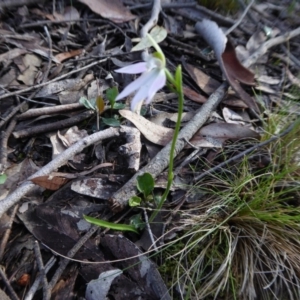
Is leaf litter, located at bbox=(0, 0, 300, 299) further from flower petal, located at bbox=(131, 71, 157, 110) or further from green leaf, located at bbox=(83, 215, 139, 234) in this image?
flower petal, located at bbox=(131, 71, 157, 110)

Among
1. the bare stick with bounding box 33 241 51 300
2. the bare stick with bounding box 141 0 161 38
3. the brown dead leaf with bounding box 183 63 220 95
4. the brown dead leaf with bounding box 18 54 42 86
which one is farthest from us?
the bare stick with bounding box 141 0 161 38

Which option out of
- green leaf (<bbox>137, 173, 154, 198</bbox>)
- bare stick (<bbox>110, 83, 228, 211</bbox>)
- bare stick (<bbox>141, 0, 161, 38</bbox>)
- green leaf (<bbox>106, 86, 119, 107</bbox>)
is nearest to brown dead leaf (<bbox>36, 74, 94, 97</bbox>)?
green leaf (<bbox>106, 86, 119, 107</bbox>)

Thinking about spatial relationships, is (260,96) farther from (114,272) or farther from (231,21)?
(114,272)

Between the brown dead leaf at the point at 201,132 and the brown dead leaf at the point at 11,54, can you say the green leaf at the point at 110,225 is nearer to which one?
the brown dead leaf at the point at 201,132

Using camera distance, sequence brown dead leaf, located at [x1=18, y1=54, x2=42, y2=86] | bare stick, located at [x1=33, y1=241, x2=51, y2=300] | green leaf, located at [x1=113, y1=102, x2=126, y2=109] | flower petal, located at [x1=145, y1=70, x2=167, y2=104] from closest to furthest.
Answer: flower petal, located at [x1=145, y1=70, x2=167, y2=104], bare stick, located at [x1=33, y1=241, x2=51, y2=300], green leaf, located at [x1=113, y1=102, x2=126, y2=109], brown dead leaf, located at [x1=18, y1=54, x2=42, y2=86]

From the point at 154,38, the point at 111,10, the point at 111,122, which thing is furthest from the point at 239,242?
the point at 111,10

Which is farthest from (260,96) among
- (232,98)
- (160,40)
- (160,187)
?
(160,187)

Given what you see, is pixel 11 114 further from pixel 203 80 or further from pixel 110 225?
pixel 203 80
